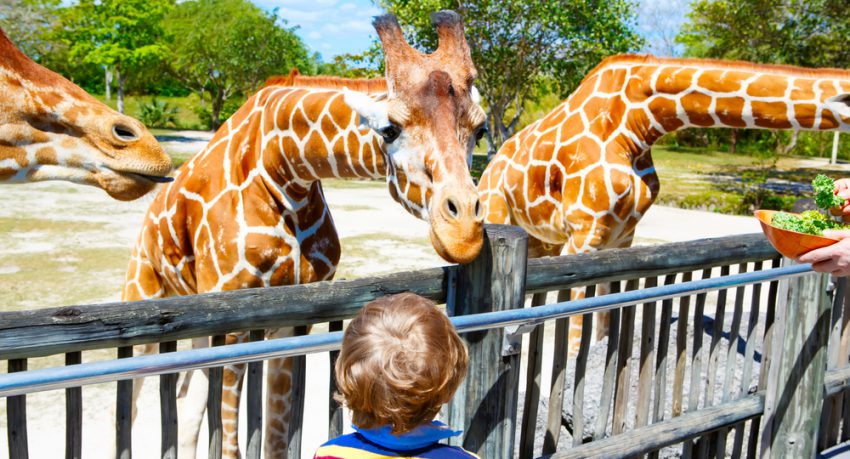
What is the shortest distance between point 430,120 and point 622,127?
234 centimetres

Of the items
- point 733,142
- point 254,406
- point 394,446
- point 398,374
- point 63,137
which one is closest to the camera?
point 398,374

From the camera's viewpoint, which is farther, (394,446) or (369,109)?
(369,109)

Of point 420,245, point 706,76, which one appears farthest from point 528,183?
point 420,245

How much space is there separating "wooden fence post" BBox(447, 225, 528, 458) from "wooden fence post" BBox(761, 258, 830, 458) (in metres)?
1.60

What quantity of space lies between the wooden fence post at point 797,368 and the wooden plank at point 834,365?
340mm

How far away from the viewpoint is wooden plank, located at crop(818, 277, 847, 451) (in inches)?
147

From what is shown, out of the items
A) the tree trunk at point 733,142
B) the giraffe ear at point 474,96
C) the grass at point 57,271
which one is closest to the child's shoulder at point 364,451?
the giraffe ear at point 474,96

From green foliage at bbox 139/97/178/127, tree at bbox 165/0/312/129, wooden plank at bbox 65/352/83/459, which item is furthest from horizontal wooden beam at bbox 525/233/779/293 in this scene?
green foliage at bbox 139/97/178/127

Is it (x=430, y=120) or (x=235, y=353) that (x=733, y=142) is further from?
(x=235, y=353)

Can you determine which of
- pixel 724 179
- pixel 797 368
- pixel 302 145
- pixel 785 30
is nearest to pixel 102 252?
pixel 302 145

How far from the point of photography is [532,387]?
268 cm

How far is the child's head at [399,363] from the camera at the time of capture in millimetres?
1498

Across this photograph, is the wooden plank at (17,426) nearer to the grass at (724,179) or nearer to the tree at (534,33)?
the grass at (724,179)

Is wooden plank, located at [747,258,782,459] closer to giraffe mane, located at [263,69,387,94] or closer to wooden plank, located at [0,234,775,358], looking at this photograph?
wooden plank, located at [0,234,775,358]
